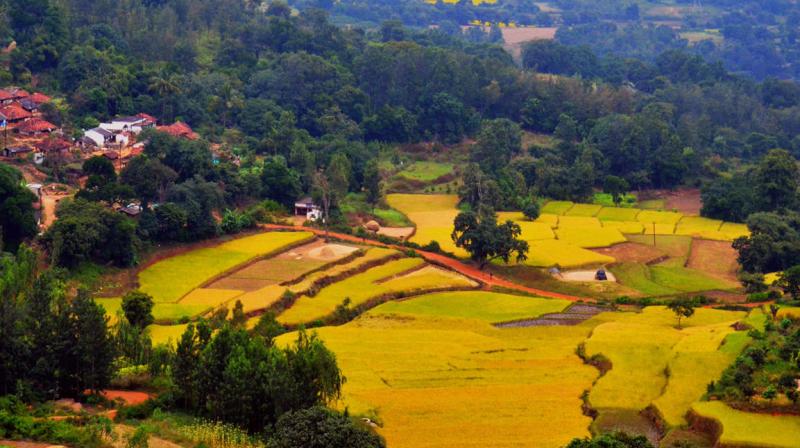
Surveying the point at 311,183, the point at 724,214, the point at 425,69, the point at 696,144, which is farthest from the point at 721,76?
the point at 311,183

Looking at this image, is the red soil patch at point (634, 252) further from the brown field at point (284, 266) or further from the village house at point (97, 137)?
the village house at point (97, 137)

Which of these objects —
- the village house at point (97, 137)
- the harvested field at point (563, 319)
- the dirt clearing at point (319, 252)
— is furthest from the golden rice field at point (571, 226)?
the village house at point (97, 137)

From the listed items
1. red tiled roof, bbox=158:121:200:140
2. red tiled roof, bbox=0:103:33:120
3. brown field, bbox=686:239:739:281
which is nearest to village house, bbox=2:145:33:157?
red tiled roof, bbox=0:103:33:120

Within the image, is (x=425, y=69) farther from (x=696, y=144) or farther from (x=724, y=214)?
(x=724, y=214)

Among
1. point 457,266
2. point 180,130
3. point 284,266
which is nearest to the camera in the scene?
point 284,266

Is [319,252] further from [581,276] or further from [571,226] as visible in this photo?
[571,226]

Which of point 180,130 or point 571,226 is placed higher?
point 180,130

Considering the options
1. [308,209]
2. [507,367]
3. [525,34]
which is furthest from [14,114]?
[525,34]
